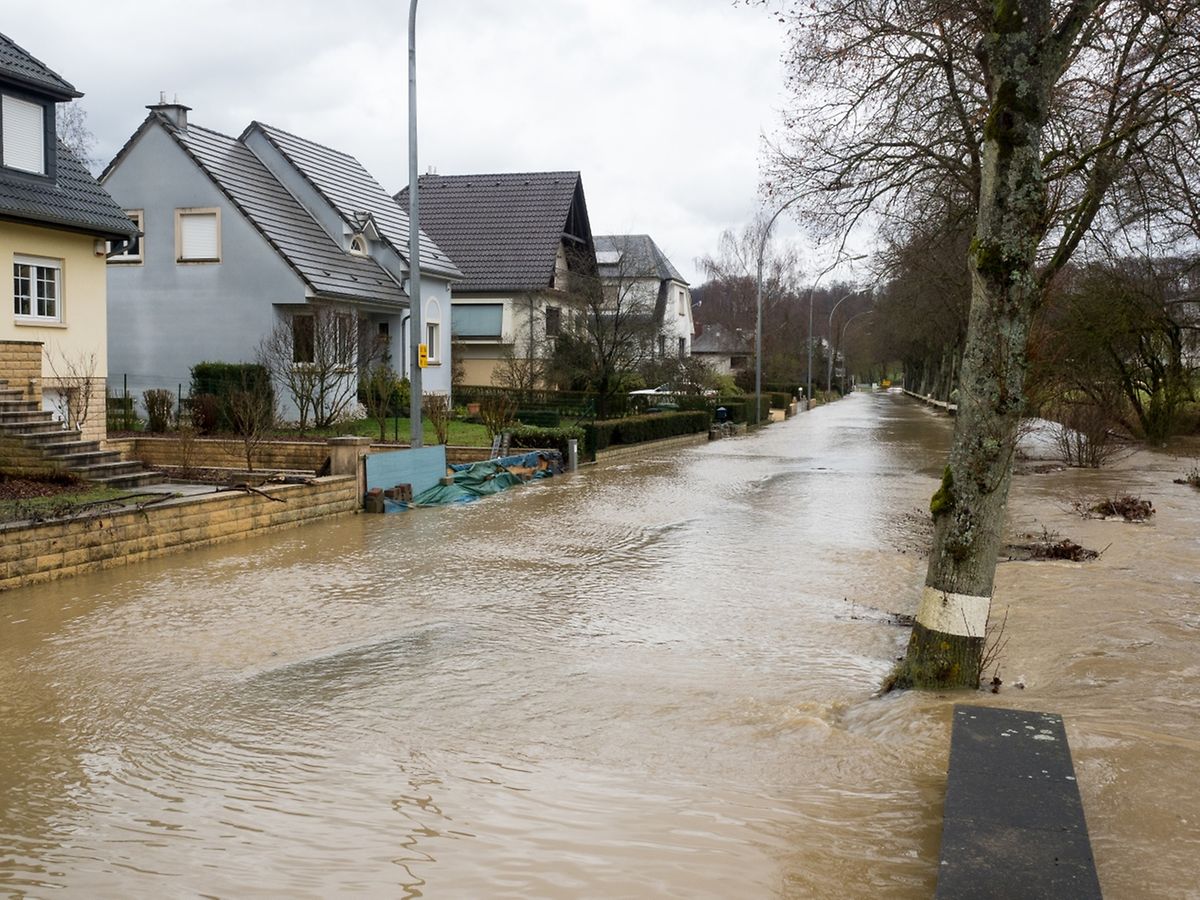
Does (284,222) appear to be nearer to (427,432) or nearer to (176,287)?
(176,287)

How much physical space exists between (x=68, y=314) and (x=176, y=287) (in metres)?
8.93

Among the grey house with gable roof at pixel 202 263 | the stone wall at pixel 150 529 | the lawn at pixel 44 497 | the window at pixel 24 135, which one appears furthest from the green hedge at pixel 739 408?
the lawn at pixel 44 497

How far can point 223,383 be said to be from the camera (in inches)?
1005

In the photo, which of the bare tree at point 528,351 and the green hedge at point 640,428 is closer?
the green hedge at point 640,428

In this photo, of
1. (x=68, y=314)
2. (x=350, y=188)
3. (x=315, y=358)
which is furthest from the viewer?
(x=350, y=188)

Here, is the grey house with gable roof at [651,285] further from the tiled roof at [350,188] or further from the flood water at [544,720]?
the flood water at [544,720]

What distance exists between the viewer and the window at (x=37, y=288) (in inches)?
751

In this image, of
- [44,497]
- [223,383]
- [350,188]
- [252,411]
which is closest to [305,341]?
[223,383]

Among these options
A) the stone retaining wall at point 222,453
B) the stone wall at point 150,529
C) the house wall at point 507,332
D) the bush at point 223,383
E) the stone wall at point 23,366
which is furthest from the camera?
the house wall at point 507,332

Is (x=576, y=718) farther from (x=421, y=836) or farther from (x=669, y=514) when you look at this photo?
(x=669, y=514)

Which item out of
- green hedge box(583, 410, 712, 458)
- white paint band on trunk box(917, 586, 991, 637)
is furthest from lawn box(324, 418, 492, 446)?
white paint band on trunk box(917, 586, 991, 637)

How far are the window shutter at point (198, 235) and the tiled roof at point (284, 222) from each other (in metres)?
1.00

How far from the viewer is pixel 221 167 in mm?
28906

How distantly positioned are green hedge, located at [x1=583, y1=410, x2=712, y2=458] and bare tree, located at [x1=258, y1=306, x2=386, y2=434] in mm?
5726
